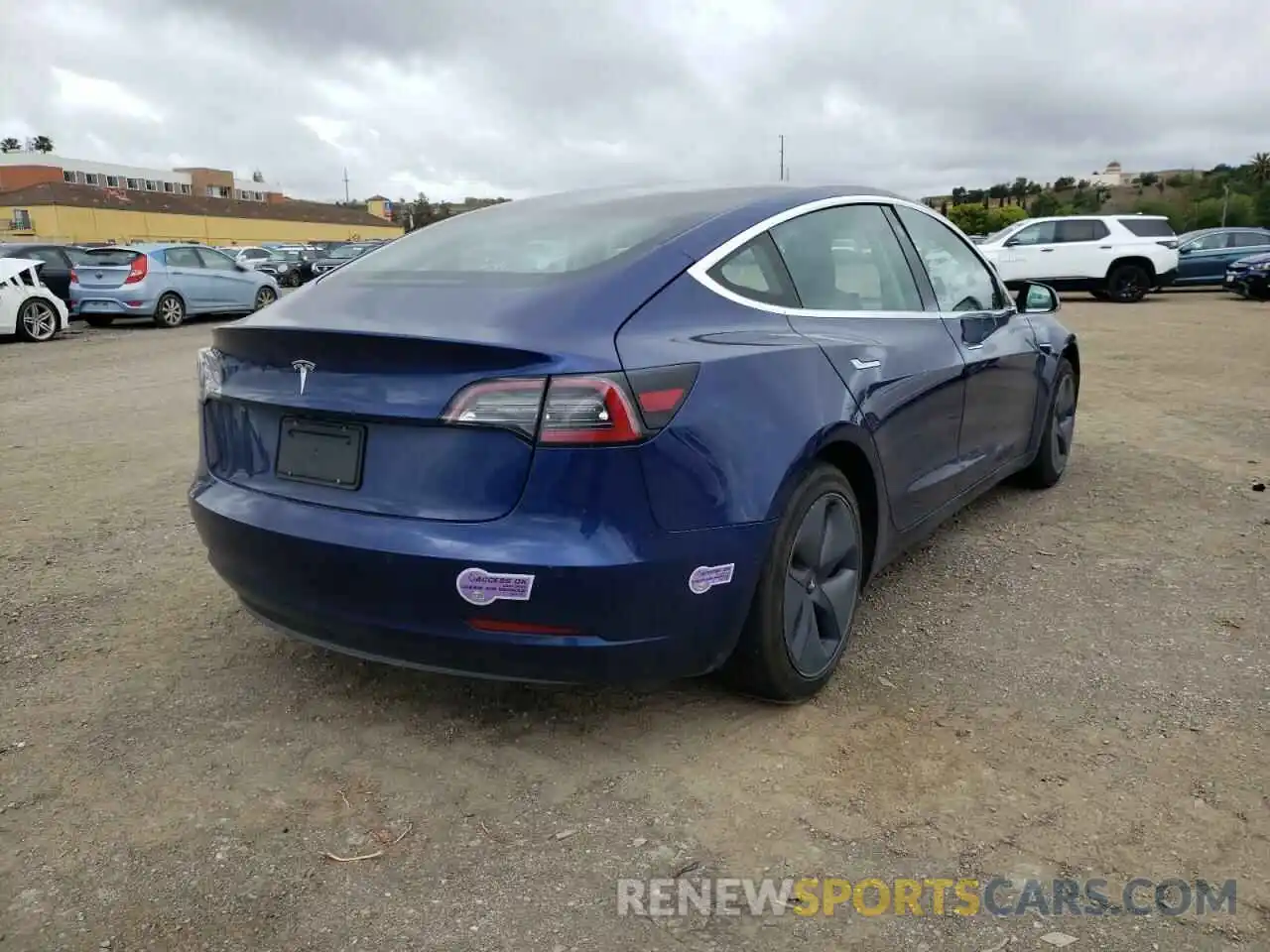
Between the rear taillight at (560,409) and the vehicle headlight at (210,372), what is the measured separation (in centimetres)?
92

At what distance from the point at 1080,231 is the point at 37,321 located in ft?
59.2

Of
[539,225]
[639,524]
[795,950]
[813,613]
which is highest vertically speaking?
[539,225]

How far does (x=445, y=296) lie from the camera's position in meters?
2.78

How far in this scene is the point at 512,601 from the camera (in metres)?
2.49

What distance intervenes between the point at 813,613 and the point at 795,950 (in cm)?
115

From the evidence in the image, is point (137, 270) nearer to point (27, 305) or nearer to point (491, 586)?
point (27, 305)

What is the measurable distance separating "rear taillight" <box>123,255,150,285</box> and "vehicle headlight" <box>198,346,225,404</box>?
15.4 meters

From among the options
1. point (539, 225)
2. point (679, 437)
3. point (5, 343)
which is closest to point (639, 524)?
point (679, 437)

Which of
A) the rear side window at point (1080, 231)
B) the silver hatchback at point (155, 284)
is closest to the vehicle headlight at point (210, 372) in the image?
the silver hatchback at point (155, 284)

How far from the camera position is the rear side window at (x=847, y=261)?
329 centimetres

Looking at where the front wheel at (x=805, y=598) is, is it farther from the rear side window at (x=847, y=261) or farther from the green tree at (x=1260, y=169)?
the green tree at (x=1260, y=169)

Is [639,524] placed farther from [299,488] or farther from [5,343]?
[5,343]

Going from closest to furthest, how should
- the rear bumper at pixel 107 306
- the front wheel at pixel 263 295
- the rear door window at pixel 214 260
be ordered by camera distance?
the rear bumper at pixel 107 306
the rear door window at pixel 214 260
the front wheel at pixel 263 295

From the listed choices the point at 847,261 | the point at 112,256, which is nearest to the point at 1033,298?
the point at 847,261
